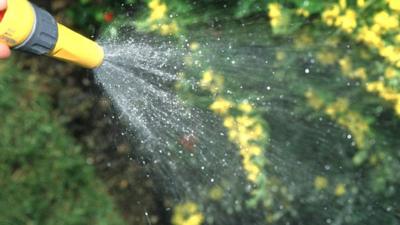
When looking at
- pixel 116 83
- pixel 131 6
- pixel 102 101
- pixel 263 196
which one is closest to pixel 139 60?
pixel 116 83

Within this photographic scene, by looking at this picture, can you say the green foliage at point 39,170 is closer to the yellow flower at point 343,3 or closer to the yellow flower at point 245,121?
the yellow flower at point 245,121

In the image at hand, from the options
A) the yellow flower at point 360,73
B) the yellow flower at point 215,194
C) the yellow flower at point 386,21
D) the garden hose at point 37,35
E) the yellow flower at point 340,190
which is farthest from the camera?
the yellow flower at point 215,194

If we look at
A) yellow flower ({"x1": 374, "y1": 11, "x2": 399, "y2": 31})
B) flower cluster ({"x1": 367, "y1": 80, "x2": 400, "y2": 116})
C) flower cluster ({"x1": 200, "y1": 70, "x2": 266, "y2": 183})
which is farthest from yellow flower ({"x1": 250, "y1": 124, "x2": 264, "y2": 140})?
yellow flower ({"x1": 374, "y1": 11, "x2": 399, "y2": 31})

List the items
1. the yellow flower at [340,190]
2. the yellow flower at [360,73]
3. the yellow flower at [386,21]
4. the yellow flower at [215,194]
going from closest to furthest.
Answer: the yellow flower at [386,21] < the yellow flower at [360,73] < the yellow flower at [340,190] < the yellow flower at [215,194]

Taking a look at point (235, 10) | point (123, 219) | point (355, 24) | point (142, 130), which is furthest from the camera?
point (123, 219)

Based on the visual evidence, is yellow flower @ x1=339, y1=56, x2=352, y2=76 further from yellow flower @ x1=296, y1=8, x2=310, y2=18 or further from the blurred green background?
yellow flower @ x1=296, y1=8, x2=310, y2=18

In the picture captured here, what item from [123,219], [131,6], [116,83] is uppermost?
[131,6]

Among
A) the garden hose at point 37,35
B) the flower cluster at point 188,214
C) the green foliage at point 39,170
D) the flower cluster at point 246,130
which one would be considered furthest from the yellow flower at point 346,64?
the green foliage at point 39,170

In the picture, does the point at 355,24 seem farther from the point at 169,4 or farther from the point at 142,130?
the point at 142,130
